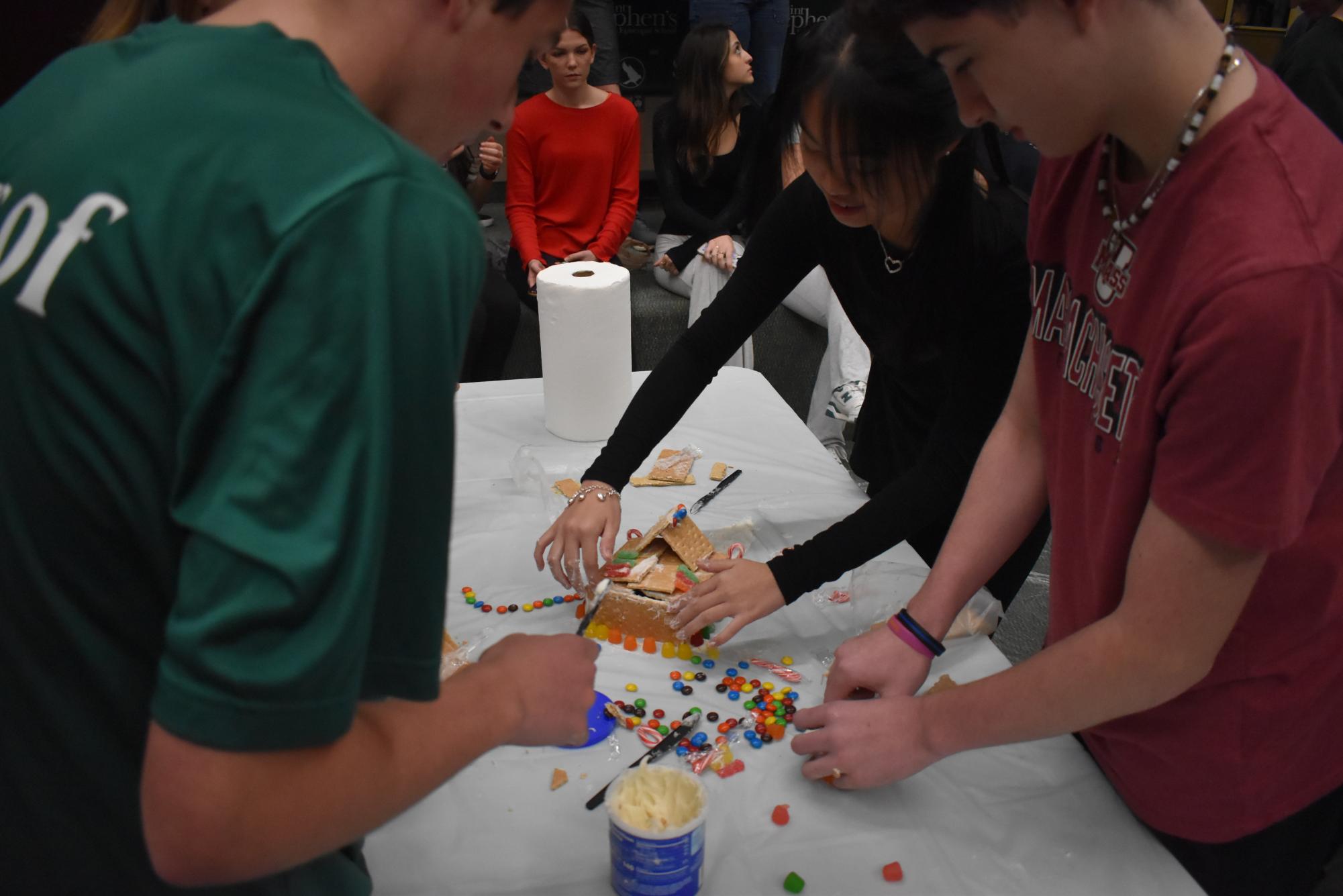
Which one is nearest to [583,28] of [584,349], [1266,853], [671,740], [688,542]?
[584,349]

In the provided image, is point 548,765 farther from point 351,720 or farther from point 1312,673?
point 1312,673

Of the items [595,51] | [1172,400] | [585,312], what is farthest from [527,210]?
[1172,400]

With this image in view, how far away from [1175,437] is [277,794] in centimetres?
60

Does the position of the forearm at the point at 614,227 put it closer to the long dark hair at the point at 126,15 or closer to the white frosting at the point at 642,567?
the white frosting at the point at 642,567

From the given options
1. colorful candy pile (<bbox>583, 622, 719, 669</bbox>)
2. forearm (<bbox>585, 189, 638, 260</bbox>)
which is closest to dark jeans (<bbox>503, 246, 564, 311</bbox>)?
forearm (<bbox>585, 189, 638, 260</bbox>)

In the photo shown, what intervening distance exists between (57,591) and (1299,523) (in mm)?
749

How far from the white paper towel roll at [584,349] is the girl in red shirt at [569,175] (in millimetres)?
1777

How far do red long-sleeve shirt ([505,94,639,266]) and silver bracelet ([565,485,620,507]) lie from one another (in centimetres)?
232

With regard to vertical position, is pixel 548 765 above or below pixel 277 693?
below

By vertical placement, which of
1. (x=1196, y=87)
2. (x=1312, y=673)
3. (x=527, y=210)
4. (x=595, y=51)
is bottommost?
(x=527, y=210)

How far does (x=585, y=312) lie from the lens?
64.7 inches

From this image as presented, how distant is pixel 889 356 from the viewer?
150 cm

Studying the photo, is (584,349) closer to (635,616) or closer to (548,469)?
(548,469)

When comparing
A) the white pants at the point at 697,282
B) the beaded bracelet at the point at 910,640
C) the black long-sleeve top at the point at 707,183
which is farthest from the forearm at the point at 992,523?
the black long-sleeve top at the point at 707,183
